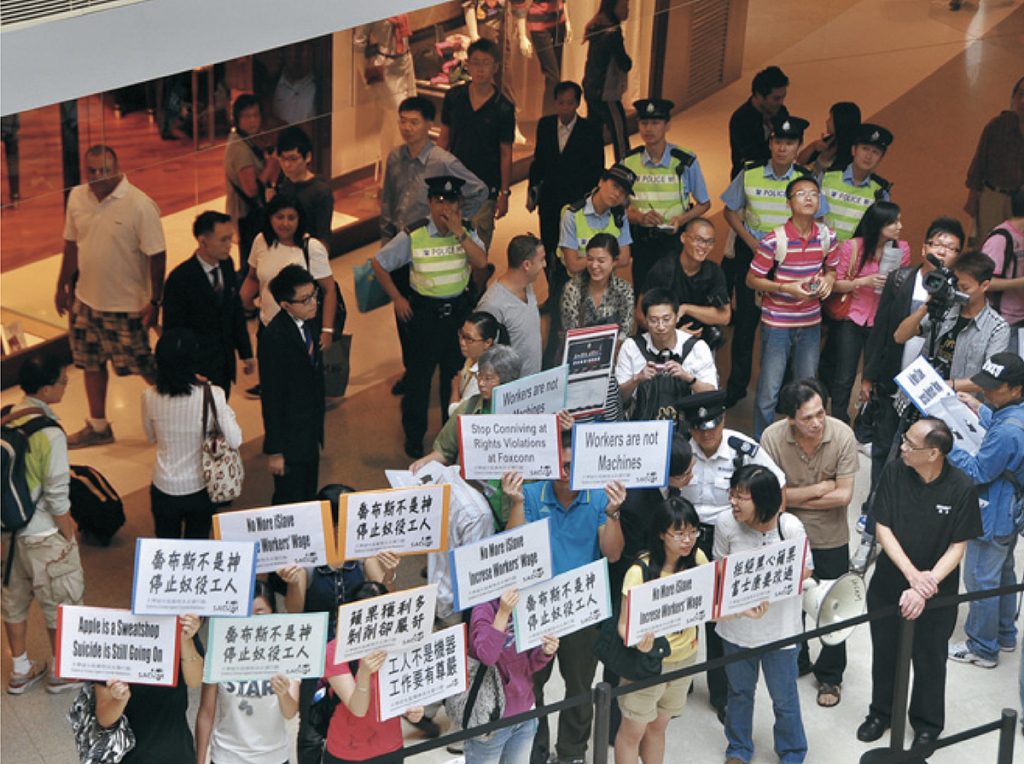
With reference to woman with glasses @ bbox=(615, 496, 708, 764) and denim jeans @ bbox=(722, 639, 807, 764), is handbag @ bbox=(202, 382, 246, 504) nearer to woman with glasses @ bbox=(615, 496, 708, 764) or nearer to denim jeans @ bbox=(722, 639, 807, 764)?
woman with glasses @ bbox=(615, 496, 708, 764)

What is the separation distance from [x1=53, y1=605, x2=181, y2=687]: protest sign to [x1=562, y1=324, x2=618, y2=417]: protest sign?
2.57 m

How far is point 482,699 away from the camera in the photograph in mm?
6711

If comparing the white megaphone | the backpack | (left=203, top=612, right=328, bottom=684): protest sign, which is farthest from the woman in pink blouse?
(left=203, top=612, right=328, bottom=684): protest sign

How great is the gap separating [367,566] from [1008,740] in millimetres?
2639

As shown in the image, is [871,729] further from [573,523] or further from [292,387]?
[292,387]

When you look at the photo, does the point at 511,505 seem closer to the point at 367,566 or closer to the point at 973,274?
the point at 367,566

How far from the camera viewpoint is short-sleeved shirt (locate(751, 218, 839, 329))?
9.09 metres

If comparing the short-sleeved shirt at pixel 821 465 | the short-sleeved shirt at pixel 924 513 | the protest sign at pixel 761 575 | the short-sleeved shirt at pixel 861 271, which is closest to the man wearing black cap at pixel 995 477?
the short-sleeved shirt at pixel 924 513

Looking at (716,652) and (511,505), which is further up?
(511,505)

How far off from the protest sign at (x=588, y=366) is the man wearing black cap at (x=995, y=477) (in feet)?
5.36

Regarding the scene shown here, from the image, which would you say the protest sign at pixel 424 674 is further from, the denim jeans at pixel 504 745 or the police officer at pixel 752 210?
the police officer at pixel 752 210

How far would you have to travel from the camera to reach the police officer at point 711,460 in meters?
7.30

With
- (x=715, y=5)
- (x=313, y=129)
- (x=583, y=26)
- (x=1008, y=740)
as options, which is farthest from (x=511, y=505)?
(x=715, y=5)

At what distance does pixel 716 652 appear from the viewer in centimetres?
766
